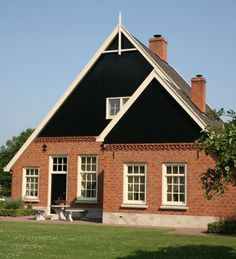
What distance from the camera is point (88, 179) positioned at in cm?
2758

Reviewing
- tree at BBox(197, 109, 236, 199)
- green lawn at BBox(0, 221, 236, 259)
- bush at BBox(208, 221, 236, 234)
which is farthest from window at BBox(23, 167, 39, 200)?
tree at BBox(197, 109, 236, 199)

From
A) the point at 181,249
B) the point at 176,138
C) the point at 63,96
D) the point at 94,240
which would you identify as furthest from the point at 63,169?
the point at 181,249

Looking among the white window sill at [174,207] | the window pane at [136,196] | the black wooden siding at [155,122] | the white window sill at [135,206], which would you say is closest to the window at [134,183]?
the window pane at [136,196]

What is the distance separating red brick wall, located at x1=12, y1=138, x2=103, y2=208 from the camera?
90.9 feet

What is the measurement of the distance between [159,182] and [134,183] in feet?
4.37

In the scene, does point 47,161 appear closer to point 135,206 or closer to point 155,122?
point 135,206

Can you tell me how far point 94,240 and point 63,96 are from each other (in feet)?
44.8

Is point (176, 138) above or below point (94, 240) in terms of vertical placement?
above

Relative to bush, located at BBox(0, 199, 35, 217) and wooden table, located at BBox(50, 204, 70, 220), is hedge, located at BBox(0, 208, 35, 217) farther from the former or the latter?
wooden table, located at BBox(50, 204, 70, 220)

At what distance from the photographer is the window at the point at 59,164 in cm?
2852

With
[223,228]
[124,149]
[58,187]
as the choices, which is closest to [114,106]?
[124,149]

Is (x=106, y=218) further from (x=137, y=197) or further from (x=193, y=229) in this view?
(x=193, y=229)

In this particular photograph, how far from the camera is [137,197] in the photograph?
23.6 metres

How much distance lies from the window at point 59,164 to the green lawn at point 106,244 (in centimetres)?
880
